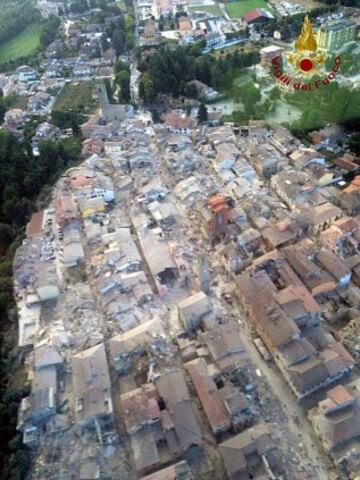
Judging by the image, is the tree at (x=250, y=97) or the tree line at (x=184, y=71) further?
the tree line at (x=184, y=71)

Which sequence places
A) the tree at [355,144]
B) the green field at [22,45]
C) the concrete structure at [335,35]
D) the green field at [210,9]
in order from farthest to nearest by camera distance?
the green field at [210,9] → the green field at [22,45] → the concrete structure at [335,35] → the tree at [355,144]

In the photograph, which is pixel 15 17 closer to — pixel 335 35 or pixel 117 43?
pixel 117 43

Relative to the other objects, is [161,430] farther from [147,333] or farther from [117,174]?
[117,174]

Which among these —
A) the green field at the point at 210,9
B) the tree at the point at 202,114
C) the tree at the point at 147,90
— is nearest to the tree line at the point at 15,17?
the green field at the point at 210,9

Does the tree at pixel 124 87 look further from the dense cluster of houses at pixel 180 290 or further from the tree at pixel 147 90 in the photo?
the dense cluster of houses at pixel 180 290

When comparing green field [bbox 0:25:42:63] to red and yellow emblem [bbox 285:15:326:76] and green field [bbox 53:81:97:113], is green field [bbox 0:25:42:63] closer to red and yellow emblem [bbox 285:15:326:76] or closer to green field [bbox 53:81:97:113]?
green field [bbox 53:81:97:113]

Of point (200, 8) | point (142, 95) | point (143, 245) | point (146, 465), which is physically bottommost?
point (146, 465)

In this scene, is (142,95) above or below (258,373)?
above

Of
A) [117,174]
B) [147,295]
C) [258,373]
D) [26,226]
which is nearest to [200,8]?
[117,174]
